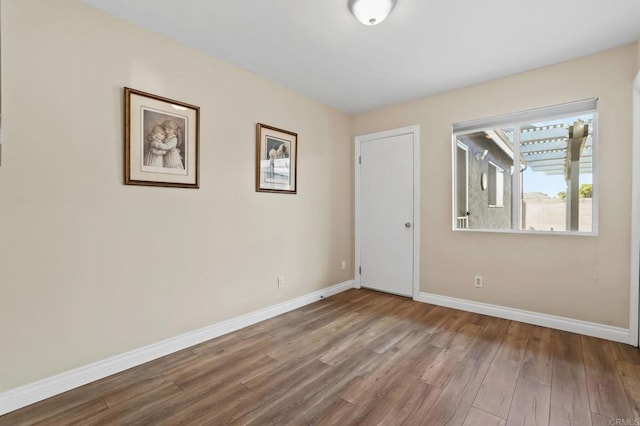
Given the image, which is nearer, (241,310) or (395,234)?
(241,310)

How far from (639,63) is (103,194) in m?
4.27

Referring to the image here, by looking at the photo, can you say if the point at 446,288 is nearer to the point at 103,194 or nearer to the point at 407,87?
the point at 407,87

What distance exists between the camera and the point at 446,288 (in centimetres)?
341

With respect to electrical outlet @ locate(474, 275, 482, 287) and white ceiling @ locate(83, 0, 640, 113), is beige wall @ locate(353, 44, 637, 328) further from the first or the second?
white ceiling @ locate(83, 0, 640, 113)

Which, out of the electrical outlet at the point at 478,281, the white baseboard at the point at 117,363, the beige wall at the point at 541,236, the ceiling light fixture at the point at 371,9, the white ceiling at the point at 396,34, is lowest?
the white baseboard at the point at 117,363

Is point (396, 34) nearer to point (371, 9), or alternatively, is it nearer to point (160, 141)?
point (371, 9)

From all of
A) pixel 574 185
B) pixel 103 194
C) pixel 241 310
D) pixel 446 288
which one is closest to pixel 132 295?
pixel 103 194

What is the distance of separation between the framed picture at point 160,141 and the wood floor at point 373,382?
143 cm

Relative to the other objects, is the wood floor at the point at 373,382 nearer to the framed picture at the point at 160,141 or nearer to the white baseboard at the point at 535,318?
the white baseboard at the point at 535,318

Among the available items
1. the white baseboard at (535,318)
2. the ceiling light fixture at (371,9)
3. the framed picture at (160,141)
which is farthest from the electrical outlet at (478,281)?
the framed picture at (160,141)

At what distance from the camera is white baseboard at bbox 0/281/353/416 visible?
5.49 feet

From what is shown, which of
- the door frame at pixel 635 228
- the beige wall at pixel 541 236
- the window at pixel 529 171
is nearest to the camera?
the door frame at pixel 635 228

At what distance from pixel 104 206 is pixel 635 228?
13.7 feet

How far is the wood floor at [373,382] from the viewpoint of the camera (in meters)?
1.60
